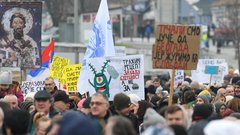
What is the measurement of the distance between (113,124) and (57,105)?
17.3 ft

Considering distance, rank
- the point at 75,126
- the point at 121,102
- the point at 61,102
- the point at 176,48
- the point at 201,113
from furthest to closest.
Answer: the point at 176,48
the point at 61,102
the point at 121,102
the point at 201,113
the point at 75,126

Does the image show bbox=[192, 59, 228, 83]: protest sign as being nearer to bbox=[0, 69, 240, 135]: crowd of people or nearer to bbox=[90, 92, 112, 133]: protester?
bbox=[0, 69, 240, 135]: crowd of people

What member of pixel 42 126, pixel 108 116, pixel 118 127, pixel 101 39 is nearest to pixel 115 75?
pixel 101 39

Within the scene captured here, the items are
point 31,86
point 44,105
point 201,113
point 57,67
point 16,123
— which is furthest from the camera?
point 57,67

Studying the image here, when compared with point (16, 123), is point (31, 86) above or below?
below

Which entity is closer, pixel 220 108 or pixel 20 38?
pixel 220 108

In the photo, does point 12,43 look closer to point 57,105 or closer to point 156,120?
point 57,105

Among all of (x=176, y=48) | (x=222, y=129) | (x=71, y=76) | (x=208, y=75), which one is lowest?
(x=208, y=75)

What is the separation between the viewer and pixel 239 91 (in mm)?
19281

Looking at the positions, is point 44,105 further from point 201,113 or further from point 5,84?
point 5,84

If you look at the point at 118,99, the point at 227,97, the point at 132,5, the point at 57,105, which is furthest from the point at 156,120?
the point at 132,5

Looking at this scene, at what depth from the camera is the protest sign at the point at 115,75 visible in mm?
16859

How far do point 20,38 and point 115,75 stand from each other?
8.29 ft

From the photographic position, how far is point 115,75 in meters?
17.3
